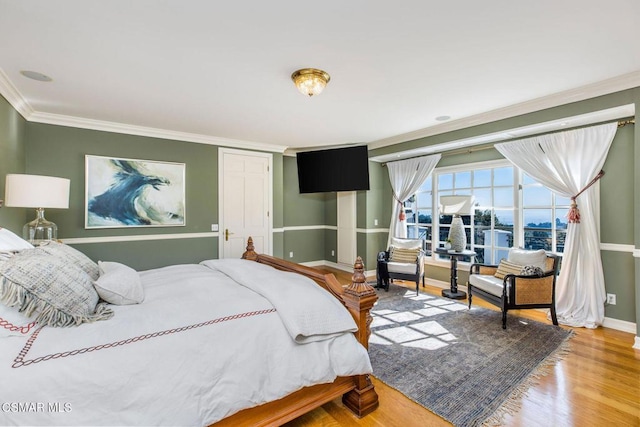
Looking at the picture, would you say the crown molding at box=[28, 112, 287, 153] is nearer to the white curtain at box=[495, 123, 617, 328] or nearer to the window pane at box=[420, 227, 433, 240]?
the window pane at box=[420, 227, 433, 240]

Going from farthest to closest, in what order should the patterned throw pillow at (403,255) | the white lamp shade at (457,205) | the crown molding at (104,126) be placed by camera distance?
1. the patterned throw pillow at (403,255)
2. the white lamp shade at (457,205)
3. the crown molding at (104,126)

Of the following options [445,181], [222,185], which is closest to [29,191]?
[222,185]

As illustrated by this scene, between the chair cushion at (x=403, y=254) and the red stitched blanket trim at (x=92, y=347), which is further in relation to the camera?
the chair cushion at (x=403, y=254)

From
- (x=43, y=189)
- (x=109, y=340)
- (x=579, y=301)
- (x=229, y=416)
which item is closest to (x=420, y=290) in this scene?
(x=579, y=301)

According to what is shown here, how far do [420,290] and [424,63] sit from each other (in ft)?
11.3

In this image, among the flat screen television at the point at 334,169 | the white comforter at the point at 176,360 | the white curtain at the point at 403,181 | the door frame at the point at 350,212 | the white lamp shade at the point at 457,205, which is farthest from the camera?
the door frame at the point at 350,212

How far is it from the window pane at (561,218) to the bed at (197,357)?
10.6 feet

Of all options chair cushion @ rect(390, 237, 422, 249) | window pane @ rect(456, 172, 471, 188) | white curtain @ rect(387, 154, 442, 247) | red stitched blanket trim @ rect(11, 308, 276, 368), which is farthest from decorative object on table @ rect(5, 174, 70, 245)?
window pane @ rect(456, 172, 471, 188)

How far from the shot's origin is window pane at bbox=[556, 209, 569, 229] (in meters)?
3.74

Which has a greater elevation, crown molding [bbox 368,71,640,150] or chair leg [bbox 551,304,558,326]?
crown molding [bbox 368,71,640,150]

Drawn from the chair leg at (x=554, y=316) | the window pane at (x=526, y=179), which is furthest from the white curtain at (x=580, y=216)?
the window pane at (x=526, y=179)

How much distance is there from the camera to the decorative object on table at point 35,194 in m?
2.69

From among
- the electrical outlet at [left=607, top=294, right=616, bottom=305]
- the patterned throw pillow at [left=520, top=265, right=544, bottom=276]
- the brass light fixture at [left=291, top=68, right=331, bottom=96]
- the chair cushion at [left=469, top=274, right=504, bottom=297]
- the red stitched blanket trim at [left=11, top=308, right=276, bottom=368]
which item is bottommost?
the electrical outlet at [left=607, top=294, right=616, bottom=305]

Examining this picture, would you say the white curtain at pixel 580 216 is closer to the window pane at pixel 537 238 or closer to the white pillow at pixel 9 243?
the window pane at pixel 537 238
